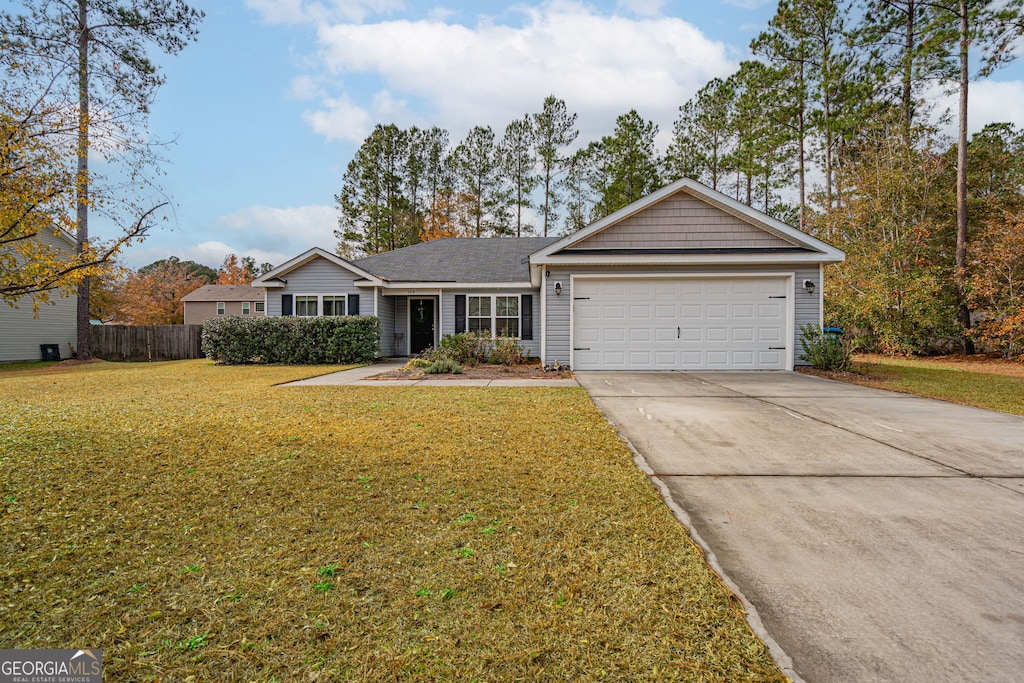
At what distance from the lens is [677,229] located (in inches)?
447

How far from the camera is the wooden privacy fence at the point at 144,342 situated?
58.6 ft

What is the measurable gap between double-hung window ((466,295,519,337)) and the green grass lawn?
10415 millimetres

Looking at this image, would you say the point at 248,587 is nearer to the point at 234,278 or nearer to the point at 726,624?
the point at 726,624

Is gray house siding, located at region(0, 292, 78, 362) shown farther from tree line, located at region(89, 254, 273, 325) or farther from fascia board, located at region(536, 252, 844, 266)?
fascia board, located at region(536, 252, 844, 266)

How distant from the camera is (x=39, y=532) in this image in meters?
2.72

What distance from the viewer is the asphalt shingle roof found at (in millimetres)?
15633

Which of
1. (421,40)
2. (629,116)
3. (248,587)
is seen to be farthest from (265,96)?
(629,116)


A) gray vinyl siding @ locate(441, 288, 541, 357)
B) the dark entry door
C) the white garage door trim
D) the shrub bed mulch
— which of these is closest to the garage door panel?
the white garage door trim

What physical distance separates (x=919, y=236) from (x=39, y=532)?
21494mm

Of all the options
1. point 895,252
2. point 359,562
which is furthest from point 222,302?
point 895,252

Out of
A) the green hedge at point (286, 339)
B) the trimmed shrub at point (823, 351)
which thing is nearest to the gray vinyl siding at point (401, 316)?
the green hedge at point (286, 339)

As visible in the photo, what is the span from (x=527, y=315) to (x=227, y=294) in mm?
29708

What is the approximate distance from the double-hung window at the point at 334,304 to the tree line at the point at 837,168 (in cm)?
1451

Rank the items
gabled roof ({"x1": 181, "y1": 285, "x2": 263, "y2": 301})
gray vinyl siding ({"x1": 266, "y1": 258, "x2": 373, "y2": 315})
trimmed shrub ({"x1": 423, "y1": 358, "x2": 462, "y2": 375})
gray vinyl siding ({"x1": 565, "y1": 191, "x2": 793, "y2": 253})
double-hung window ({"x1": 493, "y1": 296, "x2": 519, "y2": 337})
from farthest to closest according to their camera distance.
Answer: gabled roof ({"x1": 181, "y1": 285, "x2": 263, "y2": 301}) < gray vinyl siding ({"x1": 266, "y1": 258, "x2": 373, "y2": 315}) < double-hung window ({"x1": 493, "y1": 296, "x2": 519, "y2": 337}) < gray vinyl siding ({"x1": 565, "y1": 191, "x2": 793, "y2": 253}) < trimmed shrub ({"x1": 423, "y1": 358, "x2": 462, "y2": 375})
